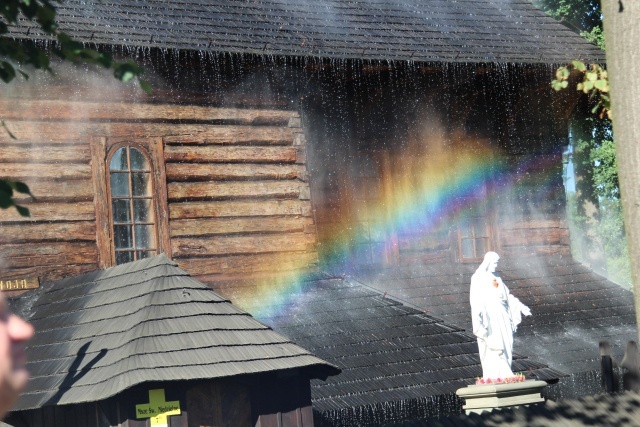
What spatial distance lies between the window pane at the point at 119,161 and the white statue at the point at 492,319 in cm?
505

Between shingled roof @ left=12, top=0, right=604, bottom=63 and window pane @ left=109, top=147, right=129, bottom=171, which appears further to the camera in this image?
shingled roof @ left=12, top=0, right=604, bottom=63

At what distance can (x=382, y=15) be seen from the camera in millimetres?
16859

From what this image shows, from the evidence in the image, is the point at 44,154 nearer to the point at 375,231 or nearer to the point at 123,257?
the point at 123,257

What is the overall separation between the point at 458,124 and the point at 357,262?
3.08m

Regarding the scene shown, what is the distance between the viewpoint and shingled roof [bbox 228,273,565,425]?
1191 cm

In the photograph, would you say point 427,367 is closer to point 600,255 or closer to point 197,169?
point 197,169

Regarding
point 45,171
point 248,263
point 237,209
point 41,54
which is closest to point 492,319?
point 248,263

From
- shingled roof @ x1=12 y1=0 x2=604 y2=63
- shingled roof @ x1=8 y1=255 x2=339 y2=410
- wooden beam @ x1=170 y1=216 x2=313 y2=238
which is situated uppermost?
shingled roof @ x1=12 y1=0 x2=604 y2=63

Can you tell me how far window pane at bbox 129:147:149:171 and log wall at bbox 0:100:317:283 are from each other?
0.22m

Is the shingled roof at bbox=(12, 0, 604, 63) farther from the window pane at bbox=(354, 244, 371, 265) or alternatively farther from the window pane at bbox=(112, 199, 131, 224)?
the window pane at bbox=(354, 244, 371, 265)

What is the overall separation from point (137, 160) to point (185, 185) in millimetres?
748

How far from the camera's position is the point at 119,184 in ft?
44.1

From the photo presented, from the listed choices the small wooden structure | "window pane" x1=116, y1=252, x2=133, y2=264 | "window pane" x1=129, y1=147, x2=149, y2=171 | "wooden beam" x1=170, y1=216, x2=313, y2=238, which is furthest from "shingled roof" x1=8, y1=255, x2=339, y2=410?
"window pane" x1=129, y1=147, x2=149, y2=171

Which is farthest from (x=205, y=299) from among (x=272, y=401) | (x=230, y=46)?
(x=230, y=46)
